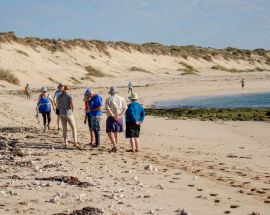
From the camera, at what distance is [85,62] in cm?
6119

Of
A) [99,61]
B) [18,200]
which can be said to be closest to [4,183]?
[18,200]

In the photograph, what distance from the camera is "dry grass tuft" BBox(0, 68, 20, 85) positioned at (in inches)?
1696

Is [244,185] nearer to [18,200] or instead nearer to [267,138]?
[18,200]

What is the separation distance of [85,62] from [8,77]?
18.5 m

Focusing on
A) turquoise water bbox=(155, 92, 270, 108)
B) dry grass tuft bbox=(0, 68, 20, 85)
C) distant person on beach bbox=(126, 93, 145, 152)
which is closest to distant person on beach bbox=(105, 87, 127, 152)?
distant person on beach bbox=(126, 93, 145, 152)

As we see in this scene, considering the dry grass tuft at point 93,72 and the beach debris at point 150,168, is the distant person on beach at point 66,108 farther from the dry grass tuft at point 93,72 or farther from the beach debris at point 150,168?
the dry grass tuft at point 93,72

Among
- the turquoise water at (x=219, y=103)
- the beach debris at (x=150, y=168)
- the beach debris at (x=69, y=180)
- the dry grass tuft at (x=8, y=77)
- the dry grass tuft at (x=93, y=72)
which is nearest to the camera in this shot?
the beach debris at (x=69, y=180)

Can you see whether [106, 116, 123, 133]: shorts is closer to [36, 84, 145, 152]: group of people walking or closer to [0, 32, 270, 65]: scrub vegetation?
[36, 84, 145, 152]: group of people walking

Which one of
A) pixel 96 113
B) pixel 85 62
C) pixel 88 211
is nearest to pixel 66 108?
pixel 96 113

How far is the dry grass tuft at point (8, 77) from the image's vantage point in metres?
43.1

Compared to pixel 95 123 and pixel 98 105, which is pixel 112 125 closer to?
pixel 95 123

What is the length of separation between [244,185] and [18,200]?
12.9 ft

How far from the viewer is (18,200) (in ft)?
23.5

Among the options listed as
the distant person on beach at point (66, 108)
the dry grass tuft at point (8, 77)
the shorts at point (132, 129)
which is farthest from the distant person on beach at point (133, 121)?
the dry grass tuft at point (8, 77)
